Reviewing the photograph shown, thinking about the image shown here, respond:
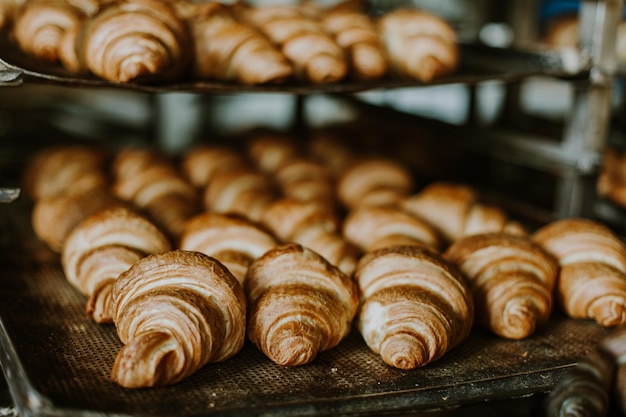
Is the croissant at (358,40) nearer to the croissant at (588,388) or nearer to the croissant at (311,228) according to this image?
the croissant at (311,228)

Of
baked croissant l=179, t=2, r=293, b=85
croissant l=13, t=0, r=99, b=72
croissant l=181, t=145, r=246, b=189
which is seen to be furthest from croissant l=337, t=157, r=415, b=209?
croissant l=13, t=0, r=99, b=72

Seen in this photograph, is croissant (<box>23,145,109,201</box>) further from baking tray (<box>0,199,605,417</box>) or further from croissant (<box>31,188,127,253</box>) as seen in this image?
baking tray (<box>0,199,605,417</box>)

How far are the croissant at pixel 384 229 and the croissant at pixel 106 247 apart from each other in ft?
1.95

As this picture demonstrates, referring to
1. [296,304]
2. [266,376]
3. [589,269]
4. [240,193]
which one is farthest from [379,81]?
[266,376]

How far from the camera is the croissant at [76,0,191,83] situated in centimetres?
192

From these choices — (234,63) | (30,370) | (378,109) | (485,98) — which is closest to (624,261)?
(234,63)

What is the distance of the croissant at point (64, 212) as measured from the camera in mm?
2271

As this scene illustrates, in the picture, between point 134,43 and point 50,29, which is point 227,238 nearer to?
point 134,43

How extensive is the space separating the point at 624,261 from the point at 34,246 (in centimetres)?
183

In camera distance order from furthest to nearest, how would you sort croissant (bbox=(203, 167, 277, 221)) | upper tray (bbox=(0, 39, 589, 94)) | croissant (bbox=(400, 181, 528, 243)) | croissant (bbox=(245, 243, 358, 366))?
croissant (bbox=(203, 167, 277, 221)) → croissant (bbox=(400, 181, 528, 243)) → upper tray (bbox=(0, 39, 589, 94)) → croissant (bbox=(245, 243, 358, 366))

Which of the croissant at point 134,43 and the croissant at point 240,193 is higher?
the croissant at point 134,43

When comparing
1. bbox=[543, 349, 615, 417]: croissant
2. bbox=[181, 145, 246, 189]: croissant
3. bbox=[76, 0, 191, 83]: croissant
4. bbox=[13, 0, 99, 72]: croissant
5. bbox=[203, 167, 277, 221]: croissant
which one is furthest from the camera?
bbox=[181, 145, 246, 189]: croissant

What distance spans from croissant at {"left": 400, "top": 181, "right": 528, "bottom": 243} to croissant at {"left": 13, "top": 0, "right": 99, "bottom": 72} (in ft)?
3.89

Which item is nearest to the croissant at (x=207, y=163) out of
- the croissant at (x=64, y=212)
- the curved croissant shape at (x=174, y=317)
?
the croissant at (x=64, y=212)
